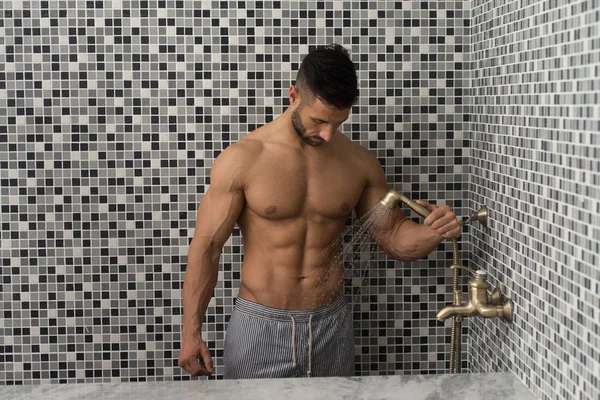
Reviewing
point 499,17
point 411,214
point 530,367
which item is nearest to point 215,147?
point 411,214

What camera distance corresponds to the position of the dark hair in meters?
2.27

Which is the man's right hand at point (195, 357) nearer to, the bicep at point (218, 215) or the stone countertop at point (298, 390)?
the bicep at point (218, 215)

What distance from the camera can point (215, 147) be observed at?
2.74 m

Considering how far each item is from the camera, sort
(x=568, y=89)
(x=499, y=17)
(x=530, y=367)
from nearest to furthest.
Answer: (x=568, y=89) → (x=530, y=367) → (x=499, y=17)

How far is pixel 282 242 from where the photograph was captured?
2467mm

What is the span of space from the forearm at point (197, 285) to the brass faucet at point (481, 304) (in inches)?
29.5

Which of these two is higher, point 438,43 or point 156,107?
point 438,43

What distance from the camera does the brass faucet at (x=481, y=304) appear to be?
2.29 m

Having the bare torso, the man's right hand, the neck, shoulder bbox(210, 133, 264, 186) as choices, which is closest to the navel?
the bare torso

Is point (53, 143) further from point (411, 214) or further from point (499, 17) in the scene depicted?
point (499, 17)

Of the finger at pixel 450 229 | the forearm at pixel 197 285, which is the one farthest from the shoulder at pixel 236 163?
the finger at pixel 450 229

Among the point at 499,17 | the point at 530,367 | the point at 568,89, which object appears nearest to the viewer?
the point at 568,89

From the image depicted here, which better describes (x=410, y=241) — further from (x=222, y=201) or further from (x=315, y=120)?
(x=222, y=201)

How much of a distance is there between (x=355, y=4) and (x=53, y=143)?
3.91 ft
